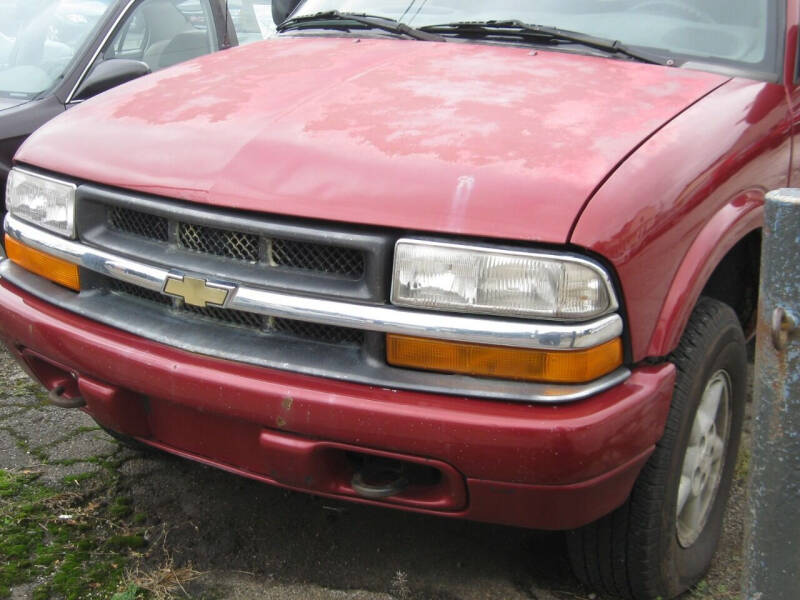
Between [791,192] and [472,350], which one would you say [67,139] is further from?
[791,192]

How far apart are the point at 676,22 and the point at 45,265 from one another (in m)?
2.06

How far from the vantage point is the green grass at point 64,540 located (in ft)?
8.45

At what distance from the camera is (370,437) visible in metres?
2.05

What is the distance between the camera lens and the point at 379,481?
2.20 meters

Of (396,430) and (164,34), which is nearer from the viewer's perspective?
(396,430)

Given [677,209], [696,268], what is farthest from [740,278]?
[677,209]

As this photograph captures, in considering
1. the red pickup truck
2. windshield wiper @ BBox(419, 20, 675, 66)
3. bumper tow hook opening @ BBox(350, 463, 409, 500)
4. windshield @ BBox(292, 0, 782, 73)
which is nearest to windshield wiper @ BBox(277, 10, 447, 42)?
windshield wiper @ BBox(419, 20, 675, 66)

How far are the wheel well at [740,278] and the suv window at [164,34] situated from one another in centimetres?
358

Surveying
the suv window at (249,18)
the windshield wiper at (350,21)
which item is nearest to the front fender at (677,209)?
the windshield wiper at (350,21)

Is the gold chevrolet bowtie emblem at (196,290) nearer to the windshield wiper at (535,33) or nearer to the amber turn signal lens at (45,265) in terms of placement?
the amber turn signal lens at (45,265)

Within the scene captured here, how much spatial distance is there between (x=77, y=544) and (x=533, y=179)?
5.73ft

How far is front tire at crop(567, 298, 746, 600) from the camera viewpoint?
227cm

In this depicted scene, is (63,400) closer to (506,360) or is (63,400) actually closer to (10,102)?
(506,360)

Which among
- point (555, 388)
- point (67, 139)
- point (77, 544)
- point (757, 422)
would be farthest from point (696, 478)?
point (67, 139)
